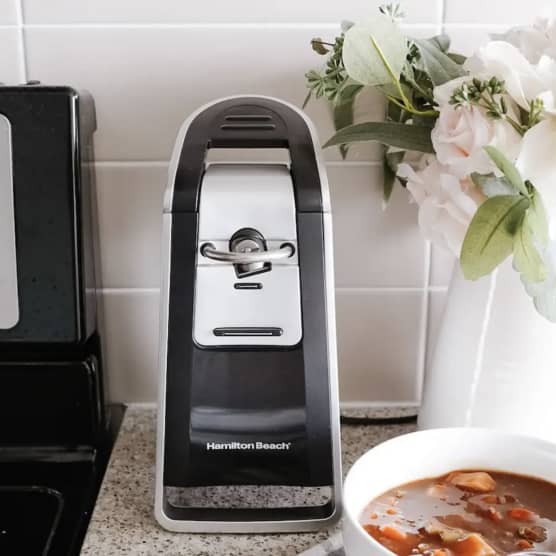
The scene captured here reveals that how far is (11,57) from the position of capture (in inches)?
35.0

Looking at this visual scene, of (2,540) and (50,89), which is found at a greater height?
(50,89)

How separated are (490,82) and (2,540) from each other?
22.3 inches

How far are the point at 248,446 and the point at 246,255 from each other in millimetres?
167

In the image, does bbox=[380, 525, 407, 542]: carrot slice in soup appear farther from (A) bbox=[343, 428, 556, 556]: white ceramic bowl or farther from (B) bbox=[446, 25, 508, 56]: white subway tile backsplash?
(B) bbox=[446, 25, 508, 56]: white subway tile backsplash

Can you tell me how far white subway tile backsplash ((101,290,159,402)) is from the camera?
0.96 m

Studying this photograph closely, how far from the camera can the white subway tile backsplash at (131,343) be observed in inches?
37.8

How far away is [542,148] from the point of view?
65cm

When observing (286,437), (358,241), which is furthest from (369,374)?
(286,437)

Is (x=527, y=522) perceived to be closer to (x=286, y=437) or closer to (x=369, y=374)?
(x=286, y=437)

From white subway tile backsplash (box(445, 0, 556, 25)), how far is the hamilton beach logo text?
48 cm

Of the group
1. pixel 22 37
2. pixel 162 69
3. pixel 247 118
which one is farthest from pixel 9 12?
pixel 247 118

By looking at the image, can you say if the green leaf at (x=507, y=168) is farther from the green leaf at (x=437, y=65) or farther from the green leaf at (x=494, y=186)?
the green leaf at (x=437, y=65)

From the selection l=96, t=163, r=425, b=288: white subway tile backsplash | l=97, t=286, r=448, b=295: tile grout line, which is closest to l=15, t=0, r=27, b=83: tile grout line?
l=96, t=163, r=425, b=288: white subway tile backsplash

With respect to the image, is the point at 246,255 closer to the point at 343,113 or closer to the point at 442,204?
the point at 442,204
